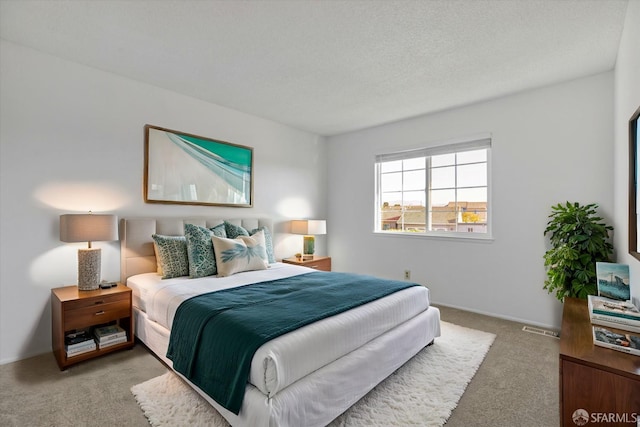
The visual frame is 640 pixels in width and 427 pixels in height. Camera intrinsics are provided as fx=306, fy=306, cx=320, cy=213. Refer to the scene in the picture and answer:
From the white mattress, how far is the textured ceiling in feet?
6.44

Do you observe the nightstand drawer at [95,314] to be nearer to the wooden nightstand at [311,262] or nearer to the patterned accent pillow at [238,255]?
the patterned accent pillow at [238,255]

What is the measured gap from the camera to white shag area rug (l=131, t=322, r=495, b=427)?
5.85 ft

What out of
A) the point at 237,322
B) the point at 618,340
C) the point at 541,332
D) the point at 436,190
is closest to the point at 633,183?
the point at 618,340

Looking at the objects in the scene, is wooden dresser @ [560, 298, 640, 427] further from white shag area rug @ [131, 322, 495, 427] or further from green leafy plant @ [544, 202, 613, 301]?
green leafy plant @ [544, 202, 613, 301]

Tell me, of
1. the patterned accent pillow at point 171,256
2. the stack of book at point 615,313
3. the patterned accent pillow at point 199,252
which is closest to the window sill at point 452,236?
the stack of book at point 615,313

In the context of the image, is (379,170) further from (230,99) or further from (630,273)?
(630,273)

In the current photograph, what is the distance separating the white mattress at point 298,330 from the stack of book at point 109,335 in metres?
Result: 0.27

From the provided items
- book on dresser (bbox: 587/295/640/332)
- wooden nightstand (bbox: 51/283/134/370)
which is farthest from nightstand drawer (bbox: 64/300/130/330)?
book on dresser (bbox: 587/295/640/332)

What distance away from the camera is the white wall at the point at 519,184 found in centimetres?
299

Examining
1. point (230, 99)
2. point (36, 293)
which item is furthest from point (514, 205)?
point (36, 293)

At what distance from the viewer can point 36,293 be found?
8.43ft

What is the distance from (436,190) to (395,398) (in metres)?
2.86

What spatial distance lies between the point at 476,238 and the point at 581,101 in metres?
1.72

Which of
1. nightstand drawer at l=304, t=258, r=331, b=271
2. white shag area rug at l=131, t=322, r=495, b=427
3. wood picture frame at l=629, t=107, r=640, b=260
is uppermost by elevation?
wood picture frame at l=629, t=107, r=640, b=260
